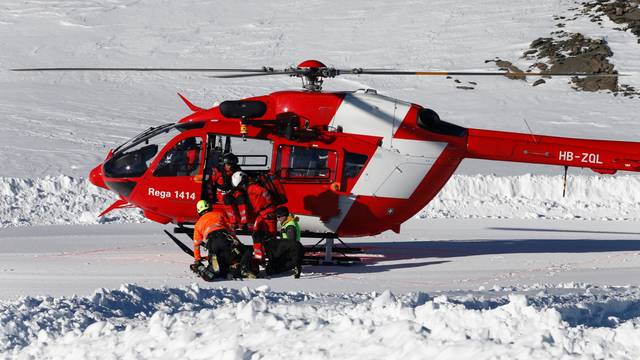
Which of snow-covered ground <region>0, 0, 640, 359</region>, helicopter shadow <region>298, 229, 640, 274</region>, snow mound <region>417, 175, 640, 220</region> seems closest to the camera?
snow-covered ground <region>0, 0, 640, 359</region>

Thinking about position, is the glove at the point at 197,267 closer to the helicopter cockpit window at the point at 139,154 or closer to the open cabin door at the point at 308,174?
the open cabin door at the point at 308,174

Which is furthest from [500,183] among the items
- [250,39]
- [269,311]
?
[250,39]

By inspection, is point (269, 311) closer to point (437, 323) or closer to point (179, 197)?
point (437, 323)

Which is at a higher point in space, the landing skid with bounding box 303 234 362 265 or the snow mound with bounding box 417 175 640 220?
the snow mound with bounding box 417 175 640 220

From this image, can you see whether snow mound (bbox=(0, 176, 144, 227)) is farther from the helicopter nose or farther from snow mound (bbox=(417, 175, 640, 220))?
snow mound (bbox=(417, 175, 640, 220))

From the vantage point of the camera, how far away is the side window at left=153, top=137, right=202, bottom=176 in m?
14.2

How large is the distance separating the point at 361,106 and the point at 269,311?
648cm

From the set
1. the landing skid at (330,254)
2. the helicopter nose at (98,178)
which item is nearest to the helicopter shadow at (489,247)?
the landing skid at (330,254)

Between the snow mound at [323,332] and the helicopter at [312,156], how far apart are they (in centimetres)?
457

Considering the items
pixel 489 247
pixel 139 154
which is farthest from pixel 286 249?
pixel 489 247

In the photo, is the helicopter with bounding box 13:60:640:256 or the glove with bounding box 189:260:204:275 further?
the helicopter with bounding box 13:60:640:256

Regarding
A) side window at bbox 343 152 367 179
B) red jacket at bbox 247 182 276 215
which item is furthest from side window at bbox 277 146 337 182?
red jacket at bbox 247 182 276 215

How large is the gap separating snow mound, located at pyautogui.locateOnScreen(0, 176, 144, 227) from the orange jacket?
23.8 feet

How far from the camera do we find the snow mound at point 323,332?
7.08 metres
